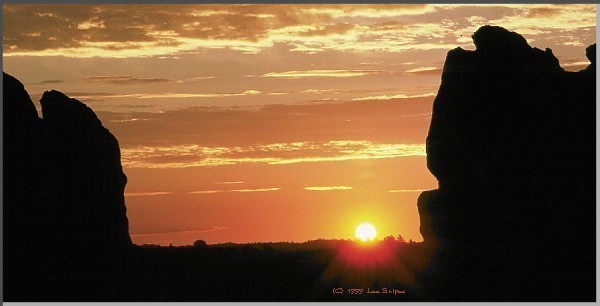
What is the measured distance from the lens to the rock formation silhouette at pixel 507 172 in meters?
59.1

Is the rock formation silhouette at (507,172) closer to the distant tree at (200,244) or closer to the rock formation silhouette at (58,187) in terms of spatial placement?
the rock formation silhouette at (58,187)

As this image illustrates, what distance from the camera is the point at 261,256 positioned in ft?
292

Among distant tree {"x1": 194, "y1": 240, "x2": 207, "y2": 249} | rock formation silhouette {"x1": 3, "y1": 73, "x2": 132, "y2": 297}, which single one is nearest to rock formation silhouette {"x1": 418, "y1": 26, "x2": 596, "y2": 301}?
rock formation silhouette {"x1": 3, "y1": 73, "x2": 132, "y2": 297}

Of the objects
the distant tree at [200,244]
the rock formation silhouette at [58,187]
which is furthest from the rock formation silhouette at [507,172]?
the distant tree at [200,244]

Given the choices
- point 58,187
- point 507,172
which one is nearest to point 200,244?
point 58,187

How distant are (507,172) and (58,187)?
96.9ft

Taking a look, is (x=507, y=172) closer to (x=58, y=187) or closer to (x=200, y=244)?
(x=58, y=187)

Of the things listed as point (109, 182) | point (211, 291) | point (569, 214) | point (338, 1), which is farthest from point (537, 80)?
A: point (338, 1)

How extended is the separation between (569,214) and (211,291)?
74.5 feet

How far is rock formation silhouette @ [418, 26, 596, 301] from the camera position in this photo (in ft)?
194

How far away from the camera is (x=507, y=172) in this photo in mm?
62219

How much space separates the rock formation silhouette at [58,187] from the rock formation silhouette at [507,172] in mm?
23293

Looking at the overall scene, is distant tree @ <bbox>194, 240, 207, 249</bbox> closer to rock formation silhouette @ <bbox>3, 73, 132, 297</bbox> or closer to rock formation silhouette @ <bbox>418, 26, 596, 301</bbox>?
rock formation silhouette @ <bbox>3, 73, 132, 297</bbox>

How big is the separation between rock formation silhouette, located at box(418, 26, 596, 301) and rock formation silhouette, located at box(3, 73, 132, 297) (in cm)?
2329
